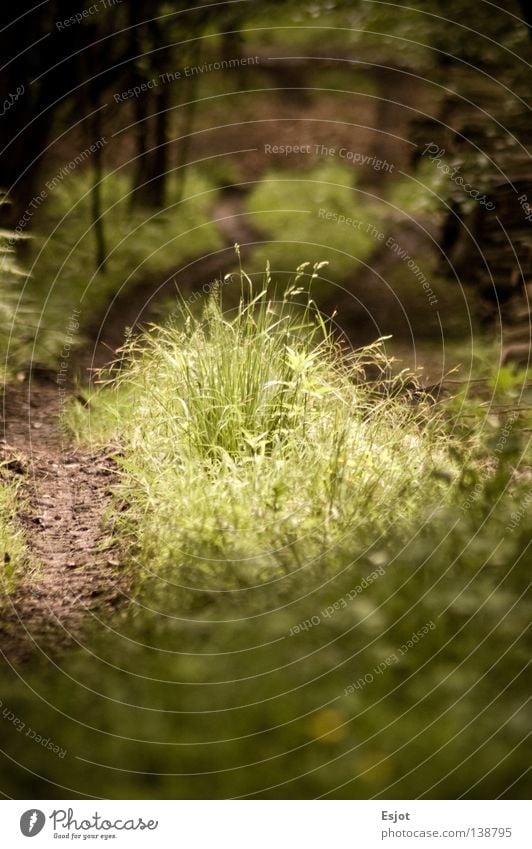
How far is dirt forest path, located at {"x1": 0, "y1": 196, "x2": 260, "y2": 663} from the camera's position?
10.1 feet

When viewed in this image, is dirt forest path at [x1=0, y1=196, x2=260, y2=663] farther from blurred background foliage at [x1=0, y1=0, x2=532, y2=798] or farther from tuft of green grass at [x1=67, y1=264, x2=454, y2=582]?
tuft of green grass at [x1=67, y1=264, x2=454, y2=582]

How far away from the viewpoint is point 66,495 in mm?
3854

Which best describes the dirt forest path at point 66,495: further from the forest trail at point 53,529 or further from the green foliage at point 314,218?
the green foliage at point 314,218

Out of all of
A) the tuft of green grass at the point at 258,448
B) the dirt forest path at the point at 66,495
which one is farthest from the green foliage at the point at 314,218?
the tuft of green grass at the point at 258,448

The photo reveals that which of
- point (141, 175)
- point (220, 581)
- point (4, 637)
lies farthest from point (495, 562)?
point (141, 175)

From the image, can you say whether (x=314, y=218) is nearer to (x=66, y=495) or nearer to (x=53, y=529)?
(x=66, y=495)

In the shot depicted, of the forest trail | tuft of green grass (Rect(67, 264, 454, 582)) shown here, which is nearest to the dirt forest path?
the forest trail

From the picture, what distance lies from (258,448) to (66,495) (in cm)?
90

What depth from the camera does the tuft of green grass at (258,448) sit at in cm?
314

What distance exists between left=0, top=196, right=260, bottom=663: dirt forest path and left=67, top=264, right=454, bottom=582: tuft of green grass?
148 millimetres

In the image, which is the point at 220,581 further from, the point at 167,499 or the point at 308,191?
the point at 308,191

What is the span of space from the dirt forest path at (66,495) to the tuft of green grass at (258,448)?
0.49 ft

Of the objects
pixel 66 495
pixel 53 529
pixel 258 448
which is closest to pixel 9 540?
pixel 53 529

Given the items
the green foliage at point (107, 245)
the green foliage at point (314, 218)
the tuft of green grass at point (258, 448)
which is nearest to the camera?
the tuft of green grass at point (258, 448)
